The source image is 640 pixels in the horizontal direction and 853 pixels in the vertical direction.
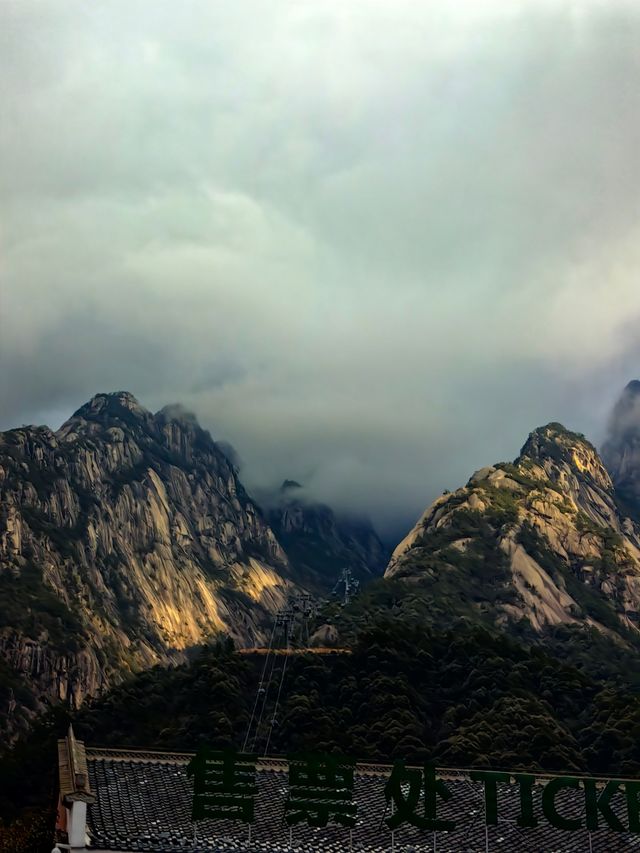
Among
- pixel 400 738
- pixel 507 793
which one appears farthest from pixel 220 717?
pixel 507 793

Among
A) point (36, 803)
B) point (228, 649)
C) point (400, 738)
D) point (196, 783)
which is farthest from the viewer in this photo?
point (228, 649)

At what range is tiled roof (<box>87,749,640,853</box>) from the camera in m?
48.6

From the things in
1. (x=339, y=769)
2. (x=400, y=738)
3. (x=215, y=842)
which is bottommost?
(x=215, y=842)

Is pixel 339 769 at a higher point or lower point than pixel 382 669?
lower

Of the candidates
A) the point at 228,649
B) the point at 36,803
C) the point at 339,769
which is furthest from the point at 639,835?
the point at 228,649

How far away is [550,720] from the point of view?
133m

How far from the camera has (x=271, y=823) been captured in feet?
168

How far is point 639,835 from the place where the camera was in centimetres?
5244

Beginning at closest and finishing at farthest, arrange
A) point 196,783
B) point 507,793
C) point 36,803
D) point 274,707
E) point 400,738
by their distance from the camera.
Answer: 1. point 196,783
2. point 507,793
3. point 36,803
4. point 400,738
5. point 274,707

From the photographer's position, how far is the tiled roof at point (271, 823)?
159 feet

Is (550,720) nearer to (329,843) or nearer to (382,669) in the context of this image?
(382,669)

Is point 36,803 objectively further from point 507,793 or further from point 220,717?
point 507,793

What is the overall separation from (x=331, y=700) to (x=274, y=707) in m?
8.70

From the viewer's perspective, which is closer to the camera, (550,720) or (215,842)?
(215,842)
